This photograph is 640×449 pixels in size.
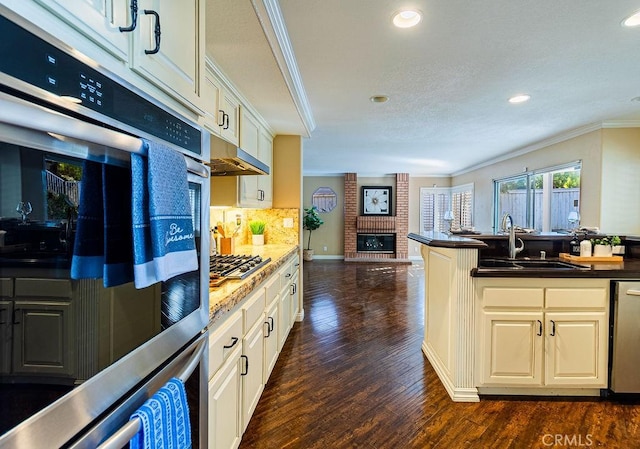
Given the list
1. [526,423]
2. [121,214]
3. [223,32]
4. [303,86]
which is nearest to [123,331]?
[121,214]

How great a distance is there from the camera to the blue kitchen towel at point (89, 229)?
60 centimetres

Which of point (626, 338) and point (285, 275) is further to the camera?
point (285, 275)

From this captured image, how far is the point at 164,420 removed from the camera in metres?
0.75

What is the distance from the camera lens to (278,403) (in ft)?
7.02

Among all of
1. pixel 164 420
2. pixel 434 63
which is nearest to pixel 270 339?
pixel 164 420

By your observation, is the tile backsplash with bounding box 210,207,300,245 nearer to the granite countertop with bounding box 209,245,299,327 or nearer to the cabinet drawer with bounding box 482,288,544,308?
the granite countertop with bounding box 209,245,299,327

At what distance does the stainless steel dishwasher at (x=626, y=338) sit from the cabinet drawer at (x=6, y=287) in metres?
3.04

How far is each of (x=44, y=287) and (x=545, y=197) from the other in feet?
19.7

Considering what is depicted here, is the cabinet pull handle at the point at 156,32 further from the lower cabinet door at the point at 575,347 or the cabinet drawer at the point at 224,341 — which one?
the lower cabinet door at the point at 575,347

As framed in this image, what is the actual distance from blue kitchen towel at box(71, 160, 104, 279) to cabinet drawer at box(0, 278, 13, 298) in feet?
0.38

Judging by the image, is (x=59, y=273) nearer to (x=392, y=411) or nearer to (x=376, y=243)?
(x=392, y=411)

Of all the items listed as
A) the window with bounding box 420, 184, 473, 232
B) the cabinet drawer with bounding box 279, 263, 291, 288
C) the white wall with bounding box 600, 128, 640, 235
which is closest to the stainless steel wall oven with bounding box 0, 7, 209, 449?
the cabinet drawer with bounding box 279, 263, 291, 288

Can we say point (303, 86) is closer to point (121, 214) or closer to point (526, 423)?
point (121, 214)

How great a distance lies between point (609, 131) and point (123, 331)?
5203 millimetres
